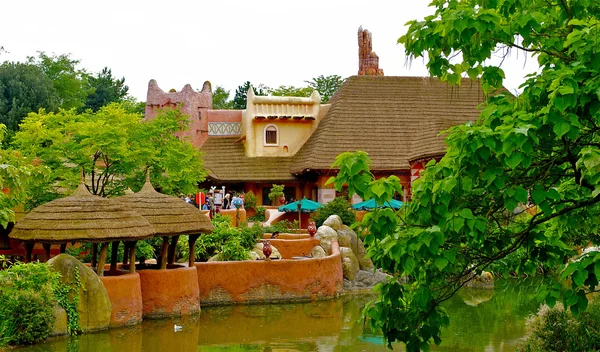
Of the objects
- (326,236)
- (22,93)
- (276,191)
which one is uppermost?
(22,93)

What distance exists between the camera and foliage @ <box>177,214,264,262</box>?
2792 cm

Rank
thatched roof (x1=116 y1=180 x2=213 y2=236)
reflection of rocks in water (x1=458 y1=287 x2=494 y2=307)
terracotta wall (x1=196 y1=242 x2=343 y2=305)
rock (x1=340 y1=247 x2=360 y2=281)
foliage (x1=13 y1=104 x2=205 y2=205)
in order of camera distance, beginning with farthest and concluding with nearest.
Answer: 1. rock (x1=340 y1=247 x2=360 y2=281)
2. foliage (x1=13 y1=104 x2=205 y2=205)
3. reflection of rocks in water (x1=458 y1=287 x2=494 y2=307)
4. terracotta wall (x1=196 y1=242 x2=343 y2=305)
5. thatched roof (x1=116 y1=180 x2=213 y2=236)

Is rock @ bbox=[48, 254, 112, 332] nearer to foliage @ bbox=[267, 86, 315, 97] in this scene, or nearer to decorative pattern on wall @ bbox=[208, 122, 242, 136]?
decorative pattern on wall @ bbox=[208, 122, 242, 136]

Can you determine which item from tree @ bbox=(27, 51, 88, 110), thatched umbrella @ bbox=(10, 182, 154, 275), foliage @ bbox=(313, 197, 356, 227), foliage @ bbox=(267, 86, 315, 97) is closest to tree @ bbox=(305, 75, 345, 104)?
foliage @ bbox=(267, 86, 315, 97)

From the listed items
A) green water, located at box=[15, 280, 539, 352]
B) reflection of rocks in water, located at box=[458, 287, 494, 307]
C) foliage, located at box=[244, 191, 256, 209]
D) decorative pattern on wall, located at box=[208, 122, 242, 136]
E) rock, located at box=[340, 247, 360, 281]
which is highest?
decorative pattern on wall, located at box=[208, 122, 242, 136]

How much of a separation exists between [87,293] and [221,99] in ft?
192

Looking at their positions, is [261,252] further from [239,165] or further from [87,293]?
[239,165]

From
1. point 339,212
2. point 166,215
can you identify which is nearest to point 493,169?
point 166,215

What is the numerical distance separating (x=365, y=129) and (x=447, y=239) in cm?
3702

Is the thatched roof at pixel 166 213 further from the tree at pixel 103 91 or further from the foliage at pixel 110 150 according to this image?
the tree at pixel 103 91

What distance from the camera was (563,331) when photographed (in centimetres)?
1490

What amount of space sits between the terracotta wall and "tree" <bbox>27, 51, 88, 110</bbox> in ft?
114

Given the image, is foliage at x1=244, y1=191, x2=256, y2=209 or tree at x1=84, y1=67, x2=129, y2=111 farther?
tree at x1=84, y1=67, x2=129, y2=111

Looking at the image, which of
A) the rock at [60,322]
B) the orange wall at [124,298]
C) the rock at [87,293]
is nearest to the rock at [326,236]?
the orange wall at [124,298]
